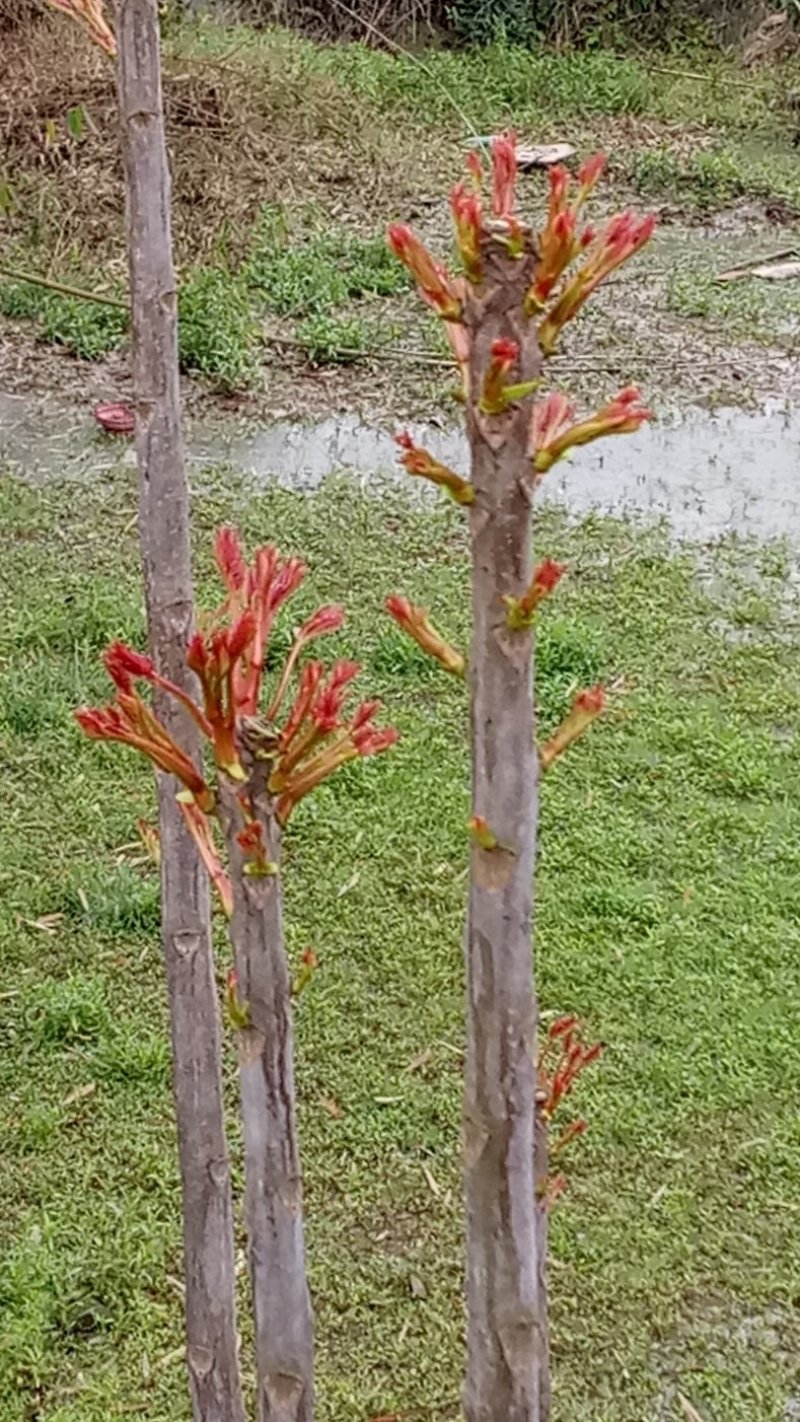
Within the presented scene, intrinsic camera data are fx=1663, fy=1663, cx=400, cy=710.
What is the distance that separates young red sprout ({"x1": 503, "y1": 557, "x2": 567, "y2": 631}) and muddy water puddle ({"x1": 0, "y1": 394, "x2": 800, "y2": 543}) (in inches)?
139

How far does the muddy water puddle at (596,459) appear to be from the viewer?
4406mm

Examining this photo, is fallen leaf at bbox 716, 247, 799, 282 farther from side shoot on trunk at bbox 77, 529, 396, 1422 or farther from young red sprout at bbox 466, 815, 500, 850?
young red sprout at bbox 466, 815, 500, 850

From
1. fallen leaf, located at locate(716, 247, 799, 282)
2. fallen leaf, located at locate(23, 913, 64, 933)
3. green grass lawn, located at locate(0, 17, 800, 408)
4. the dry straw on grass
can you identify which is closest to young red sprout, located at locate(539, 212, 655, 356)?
fallen leaf, located at locate(23, 913, 64, 933)

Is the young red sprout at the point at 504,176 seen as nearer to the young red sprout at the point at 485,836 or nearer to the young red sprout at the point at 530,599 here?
the young red sprout at the point at 530,599

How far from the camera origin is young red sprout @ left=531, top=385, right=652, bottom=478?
2.58ft

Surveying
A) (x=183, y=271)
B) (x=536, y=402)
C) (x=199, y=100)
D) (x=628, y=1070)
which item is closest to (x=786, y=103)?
(x=199, y=100)

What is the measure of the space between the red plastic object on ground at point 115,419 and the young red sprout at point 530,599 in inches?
156

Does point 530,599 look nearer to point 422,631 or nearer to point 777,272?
point 422,631

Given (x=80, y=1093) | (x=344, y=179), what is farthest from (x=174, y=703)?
(x=344, y=179)

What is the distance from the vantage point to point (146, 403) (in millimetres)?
1199

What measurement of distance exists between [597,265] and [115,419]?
403 cm

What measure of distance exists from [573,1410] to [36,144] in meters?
5.10

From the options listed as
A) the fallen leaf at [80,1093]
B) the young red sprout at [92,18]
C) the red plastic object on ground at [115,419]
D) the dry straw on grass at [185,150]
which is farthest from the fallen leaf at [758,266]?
the young red sprout at [92,18]

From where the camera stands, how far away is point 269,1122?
932mm
